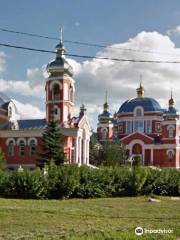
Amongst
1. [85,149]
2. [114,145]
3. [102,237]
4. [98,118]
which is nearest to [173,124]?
[114,145]

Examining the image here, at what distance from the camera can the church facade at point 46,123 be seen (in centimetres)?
4831

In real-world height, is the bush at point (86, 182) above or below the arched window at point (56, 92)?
below

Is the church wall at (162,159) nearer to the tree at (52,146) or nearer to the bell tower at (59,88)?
the bell tower at (59,88)

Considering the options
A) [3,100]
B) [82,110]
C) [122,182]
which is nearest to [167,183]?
[122,182]

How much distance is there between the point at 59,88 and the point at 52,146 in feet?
38.3

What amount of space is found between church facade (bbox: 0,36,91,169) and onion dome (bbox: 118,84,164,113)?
67.6 ft

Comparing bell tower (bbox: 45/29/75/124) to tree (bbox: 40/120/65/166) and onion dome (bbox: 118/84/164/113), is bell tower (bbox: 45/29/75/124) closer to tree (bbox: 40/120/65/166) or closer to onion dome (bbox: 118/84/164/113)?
tree (bbox: 40/120/65/166)

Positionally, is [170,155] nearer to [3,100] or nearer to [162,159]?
[162,159]

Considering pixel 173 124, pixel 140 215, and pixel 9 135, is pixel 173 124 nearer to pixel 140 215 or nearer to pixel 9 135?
pixel 9 135

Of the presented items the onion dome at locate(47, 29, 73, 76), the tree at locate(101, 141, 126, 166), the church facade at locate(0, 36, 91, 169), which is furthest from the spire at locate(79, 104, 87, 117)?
the tree at locate(101, 141, 126, 166)

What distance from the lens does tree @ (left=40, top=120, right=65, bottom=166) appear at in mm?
41062

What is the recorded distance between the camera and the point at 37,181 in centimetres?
2166

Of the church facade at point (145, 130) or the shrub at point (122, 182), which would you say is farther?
the church facade at point (145, 130)

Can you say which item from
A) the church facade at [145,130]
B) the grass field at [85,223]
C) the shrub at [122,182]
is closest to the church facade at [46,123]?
the church facade at [145,130]
